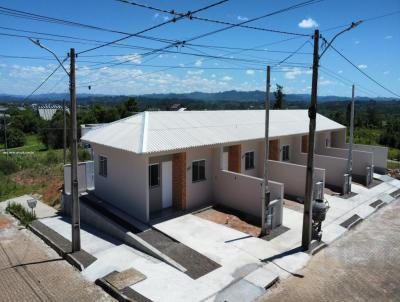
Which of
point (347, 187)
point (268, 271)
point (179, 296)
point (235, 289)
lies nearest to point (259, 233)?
point (268, 271)

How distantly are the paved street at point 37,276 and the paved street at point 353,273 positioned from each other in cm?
515

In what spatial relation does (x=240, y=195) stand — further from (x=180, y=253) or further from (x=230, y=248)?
(x=180, y=253)

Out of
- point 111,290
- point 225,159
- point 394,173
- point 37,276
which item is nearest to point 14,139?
point 225,159

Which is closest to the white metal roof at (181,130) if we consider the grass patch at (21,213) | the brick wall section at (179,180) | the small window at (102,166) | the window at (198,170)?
the brick wall section at (179,180)

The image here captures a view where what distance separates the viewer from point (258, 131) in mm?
18922

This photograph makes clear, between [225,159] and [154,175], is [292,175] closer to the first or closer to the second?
[225,159]

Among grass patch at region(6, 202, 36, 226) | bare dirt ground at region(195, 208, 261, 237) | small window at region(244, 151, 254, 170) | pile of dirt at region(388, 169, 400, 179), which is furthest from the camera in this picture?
pile of dirt at region(388, 169, 400, 179)

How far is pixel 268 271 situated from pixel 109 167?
8.67 meters

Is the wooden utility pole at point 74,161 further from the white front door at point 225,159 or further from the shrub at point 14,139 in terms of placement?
the shrub at point 14,139

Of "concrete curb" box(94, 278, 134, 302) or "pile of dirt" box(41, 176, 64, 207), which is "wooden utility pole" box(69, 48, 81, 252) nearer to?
"concrete curb" box(94, 278, 134, 302)

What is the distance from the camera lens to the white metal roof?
1412 centimetres

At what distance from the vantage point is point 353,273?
418 inches

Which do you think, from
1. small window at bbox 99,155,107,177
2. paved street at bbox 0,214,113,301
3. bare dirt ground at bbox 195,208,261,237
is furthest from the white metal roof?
paved street at bbox 0,214,113,301

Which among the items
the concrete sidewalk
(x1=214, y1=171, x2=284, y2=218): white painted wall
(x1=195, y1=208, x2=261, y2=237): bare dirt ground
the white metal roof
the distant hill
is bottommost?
the concrete sidewalk
